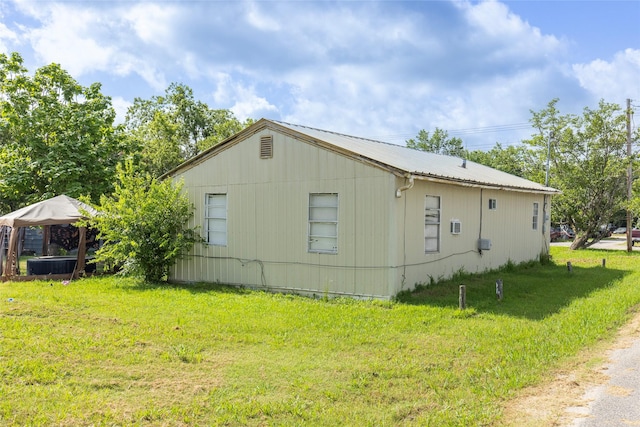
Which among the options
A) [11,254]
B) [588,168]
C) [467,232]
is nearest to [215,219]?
[11,254]

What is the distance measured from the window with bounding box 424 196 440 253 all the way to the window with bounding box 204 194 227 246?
16.0ft

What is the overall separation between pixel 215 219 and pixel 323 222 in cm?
329

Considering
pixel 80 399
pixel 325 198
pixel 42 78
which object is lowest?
pixel 80 399

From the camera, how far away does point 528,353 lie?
6902 mm

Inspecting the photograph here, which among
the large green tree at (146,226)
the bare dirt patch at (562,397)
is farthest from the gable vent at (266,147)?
the bare dirt patch at (562,397)

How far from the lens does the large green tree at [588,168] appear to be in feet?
87.5

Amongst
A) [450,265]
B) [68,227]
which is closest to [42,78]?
[68,227]

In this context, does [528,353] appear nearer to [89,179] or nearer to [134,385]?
[134,385]

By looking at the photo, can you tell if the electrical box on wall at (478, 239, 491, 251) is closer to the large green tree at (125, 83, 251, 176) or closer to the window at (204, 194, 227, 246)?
the window at (204, 194, 227, 246)

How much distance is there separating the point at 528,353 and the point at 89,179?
671 inches

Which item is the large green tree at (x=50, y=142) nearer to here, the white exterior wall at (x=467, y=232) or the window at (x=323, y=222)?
the window at (x=323, y=222)

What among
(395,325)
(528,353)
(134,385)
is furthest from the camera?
(395,325)

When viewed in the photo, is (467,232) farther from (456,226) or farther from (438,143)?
(438,143)

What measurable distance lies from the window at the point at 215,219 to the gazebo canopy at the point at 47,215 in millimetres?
3194
